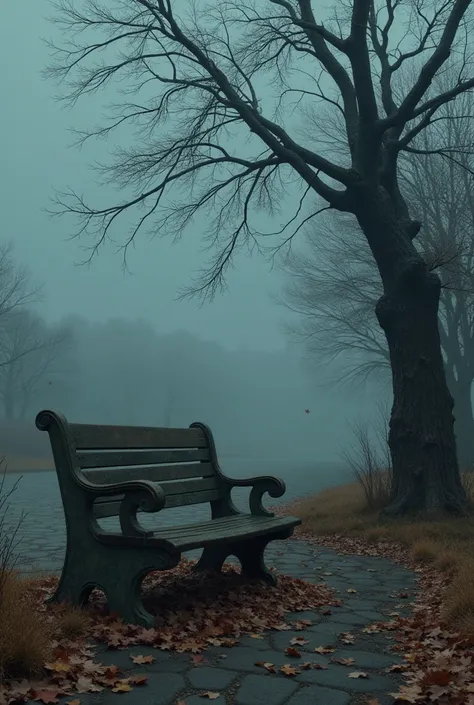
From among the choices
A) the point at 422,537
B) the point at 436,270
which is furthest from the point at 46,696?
the point at 436,270

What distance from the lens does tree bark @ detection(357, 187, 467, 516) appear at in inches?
382

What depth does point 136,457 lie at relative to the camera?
514 centimetres

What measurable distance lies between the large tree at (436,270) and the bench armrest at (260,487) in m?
14.5

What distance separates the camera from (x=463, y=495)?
32.2 feet

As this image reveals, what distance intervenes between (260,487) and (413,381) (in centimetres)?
444

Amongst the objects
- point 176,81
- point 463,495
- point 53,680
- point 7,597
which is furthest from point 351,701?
point 176,81

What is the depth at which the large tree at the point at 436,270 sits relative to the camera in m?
22.2

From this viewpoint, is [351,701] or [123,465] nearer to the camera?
[351,701]

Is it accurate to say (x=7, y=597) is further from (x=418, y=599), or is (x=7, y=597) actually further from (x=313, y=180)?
(x=313, y=180)

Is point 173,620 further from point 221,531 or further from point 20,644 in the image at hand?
point 20,644

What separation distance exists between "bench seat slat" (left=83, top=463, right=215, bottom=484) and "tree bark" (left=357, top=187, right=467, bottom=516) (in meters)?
4.43

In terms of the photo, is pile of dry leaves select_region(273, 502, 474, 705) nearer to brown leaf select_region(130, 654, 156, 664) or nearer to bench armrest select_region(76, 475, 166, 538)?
brown leaf select_region(130, 654, 156, 664)

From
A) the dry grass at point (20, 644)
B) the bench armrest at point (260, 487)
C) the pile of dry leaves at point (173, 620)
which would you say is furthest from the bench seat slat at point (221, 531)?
the dry grass at point (20, 644)

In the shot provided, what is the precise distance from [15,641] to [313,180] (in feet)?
28.5
